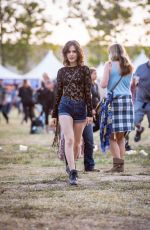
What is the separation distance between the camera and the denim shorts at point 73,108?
9.57 meters

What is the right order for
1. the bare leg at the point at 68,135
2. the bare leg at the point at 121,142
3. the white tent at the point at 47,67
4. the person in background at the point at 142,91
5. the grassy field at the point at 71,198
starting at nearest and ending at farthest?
the grassy field at the point at 71,198 → the bare leg at the point at 68,135 → the bare leg at the point at 121,142 → the person in background at the point at 142,91 → the white tent at the point at 47,67

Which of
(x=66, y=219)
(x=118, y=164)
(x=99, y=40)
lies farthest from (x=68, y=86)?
(x=99, y=40)

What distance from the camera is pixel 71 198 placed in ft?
26.9

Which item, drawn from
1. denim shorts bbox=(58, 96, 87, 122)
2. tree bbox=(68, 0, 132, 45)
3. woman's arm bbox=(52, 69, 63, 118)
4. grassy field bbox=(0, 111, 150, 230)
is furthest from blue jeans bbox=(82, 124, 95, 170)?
tree bbox=(68, 0, 132, 45)

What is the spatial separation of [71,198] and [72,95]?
5.98ft

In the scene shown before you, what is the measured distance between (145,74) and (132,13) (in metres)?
38.4

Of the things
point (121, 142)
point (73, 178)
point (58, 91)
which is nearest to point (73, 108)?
point (58, 91)

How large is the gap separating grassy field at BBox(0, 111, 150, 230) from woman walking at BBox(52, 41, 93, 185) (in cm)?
61

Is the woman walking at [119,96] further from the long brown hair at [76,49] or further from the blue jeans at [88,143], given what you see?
the long brown hair at [76,49]

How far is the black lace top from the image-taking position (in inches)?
376

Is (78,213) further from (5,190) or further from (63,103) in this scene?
(63,103)

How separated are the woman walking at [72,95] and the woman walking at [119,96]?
1.32 metres

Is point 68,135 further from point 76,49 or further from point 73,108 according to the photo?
point 76,49

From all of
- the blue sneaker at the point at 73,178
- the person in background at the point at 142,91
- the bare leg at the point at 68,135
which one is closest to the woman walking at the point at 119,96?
the bare leg at the point at 68,135
